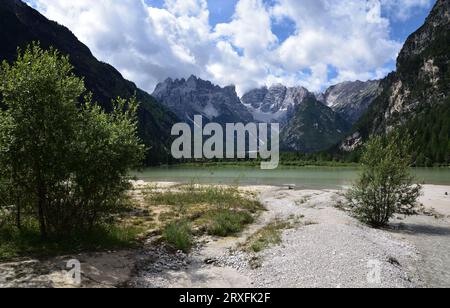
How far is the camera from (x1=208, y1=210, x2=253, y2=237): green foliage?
89.8 ft

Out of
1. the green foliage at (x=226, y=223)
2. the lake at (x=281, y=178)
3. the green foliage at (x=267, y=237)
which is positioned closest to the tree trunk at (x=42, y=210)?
the green foliage at (x=267, y=237)

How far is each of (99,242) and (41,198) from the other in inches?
151

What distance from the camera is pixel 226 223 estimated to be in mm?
28578

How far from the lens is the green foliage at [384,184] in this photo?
3052 cm

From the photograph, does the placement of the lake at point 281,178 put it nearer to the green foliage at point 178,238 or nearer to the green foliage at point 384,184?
the green foliage at point 384,184

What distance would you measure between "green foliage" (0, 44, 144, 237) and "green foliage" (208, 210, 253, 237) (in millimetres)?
8541

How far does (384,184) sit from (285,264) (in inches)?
628

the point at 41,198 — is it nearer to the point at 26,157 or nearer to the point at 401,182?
the point at 26,157

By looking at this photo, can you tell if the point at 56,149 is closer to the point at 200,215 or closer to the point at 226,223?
the point at 226,223

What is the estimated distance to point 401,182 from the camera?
30.6m
